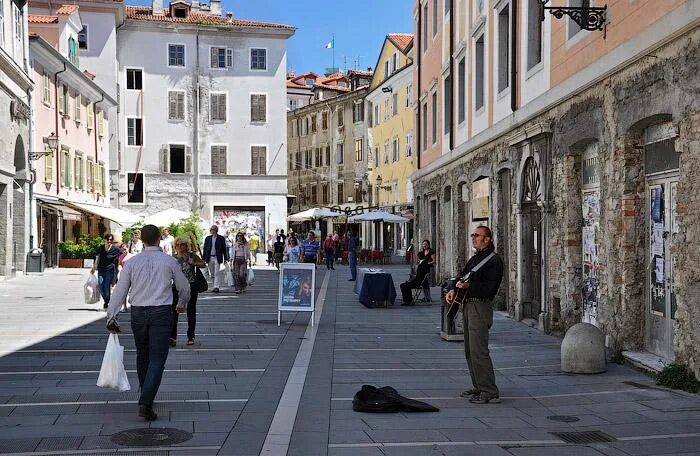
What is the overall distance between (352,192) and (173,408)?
58.8 m

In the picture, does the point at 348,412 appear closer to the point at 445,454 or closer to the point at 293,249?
the point at 445,454

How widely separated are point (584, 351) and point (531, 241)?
633 centimetres

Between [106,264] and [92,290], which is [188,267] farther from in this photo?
[92,290]

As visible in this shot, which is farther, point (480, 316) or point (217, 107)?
point (217, 107)

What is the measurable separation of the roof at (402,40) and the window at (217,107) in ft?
36.9

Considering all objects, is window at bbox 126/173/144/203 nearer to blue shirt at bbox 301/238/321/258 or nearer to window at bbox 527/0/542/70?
blue shirt at bbox 301/238/321/258

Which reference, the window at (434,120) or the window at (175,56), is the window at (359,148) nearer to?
the window at (175,56)

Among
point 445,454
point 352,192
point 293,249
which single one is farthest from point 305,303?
point 352,192

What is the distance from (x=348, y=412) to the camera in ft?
26.6

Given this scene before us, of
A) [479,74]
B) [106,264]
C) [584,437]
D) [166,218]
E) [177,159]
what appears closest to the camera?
[584,437]

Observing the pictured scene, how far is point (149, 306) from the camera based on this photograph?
796cm

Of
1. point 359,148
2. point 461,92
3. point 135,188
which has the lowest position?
point 135,188

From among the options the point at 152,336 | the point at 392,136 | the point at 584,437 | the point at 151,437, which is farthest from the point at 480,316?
the point at 392,136

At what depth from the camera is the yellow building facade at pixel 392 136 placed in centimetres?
5162
